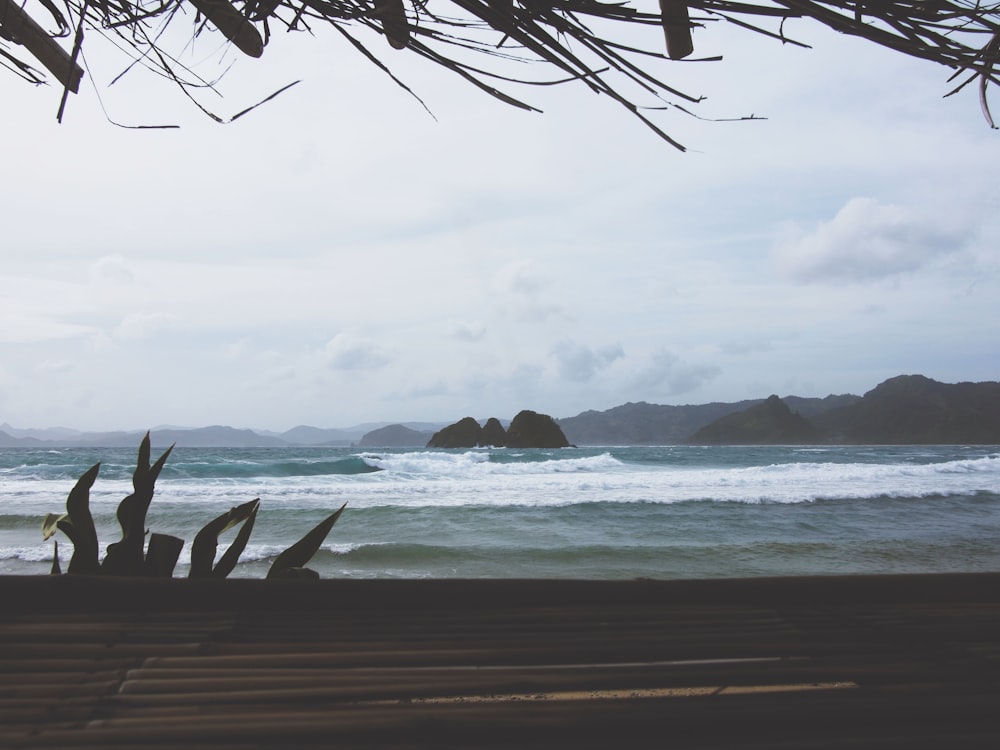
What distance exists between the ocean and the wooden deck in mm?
5030

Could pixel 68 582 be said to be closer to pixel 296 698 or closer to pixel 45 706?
pixel 45 706

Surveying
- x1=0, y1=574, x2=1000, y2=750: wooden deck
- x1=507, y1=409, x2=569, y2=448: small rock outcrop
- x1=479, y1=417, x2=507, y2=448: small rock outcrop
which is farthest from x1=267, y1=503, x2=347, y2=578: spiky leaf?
x1=479, y1=417, x2=507, y2=448: small rock outcrop

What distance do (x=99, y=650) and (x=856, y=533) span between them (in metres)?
9.38

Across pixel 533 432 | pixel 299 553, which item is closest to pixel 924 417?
pixel 533 432

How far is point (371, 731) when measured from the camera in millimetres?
556

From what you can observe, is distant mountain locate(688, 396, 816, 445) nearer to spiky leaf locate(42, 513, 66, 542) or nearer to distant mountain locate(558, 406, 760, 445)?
distant mountain locate(558, 406, 760, 445)

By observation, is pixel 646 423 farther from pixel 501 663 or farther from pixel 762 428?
pixel 501 663

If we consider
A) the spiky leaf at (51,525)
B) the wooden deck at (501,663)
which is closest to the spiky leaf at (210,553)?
the spiky leaf at (51,525)

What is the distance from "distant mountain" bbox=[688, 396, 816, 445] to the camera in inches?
2160

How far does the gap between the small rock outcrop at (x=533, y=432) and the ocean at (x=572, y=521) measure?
96.2 feet

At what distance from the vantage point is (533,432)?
46.5 metres

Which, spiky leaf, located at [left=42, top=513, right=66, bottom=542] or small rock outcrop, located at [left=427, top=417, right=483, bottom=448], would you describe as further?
small rock outcrop, located at [left=427, top=417, right=483, bottom=448]

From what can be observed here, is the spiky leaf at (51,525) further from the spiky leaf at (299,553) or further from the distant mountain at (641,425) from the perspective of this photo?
the distant mountain at (641,425)

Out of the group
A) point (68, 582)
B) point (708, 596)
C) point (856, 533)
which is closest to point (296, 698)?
point (68, 582)
